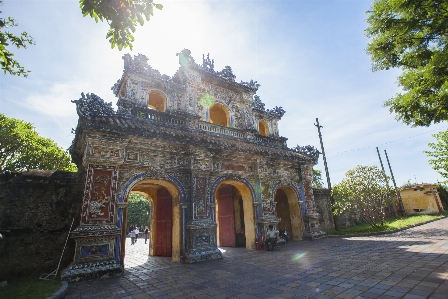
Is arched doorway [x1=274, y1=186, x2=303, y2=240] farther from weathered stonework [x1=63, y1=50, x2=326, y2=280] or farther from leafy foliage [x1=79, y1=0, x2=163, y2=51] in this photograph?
leafy foliage [x1=79, y1=0, x2=163, y2=51]

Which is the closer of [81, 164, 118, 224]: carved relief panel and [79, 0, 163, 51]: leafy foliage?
[79, 0, 163, 51]: leafy foliage

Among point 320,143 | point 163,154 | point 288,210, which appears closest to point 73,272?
point 163,154

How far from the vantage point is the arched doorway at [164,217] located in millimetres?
9562

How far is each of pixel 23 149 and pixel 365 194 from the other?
964 inches

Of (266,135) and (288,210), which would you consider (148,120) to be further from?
(288,210)

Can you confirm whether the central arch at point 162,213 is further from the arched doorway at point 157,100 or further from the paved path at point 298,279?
→ the arched doorway at point 157,100

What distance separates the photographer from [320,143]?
1964 cm

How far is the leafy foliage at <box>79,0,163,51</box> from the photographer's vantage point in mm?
4051

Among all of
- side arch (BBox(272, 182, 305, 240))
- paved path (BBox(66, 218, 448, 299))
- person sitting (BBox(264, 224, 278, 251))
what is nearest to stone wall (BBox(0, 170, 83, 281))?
paved path (BBox(66, 218, 448, 299))

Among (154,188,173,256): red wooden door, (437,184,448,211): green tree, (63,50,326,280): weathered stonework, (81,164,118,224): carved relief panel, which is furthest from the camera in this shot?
(437,184,448,211): green tree

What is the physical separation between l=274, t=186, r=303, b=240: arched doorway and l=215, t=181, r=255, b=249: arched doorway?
2.81 metres

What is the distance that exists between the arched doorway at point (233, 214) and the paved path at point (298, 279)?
4.13 meters

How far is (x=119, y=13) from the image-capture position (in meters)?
4.23

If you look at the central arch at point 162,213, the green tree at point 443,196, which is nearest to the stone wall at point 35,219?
the central arch at point 162,213
